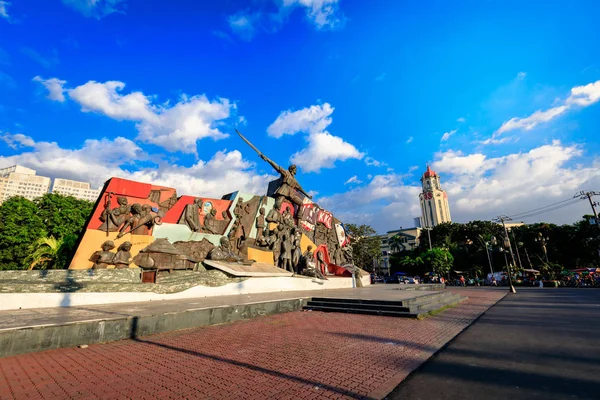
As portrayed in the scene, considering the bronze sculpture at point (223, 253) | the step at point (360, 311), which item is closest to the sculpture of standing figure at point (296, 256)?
the bronze sculpture at point (223, 253)

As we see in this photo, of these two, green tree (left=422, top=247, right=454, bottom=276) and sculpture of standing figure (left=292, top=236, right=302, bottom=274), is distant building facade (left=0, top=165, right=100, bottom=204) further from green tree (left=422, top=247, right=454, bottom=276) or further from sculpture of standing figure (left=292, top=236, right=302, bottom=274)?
green tree (left=422, top=247, right=454, bottom=276)

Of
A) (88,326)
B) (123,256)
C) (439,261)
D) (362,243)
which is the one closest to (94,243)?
(123,256)

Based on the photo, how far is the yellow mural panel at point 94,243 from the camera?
1216 centimetres

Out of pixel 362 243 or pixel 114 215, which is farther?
pixel 362 243

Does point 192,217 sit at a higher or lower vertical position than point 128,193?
lower

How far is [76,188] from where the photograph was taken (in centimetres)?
8531

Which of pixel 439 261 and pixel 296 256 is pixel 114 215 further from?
pixel 439 261

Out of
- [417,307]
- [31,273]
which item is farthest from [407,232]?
[31,273]

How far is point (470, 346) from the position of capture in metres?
5.75

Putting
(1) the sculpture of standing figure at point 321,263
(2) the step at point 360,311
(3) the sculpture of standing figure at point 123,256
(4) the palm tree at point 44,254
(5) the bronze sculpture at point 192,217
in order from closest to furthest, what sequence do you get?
1. (2) the step at point 360,311
2. (3) the sculpture of standing figure at point 123,256
3. (5) the bronze sculpture at point 192,217
4. (4) the palm tree at point 44,254
5. (1) the sculpture of standing figure at point 321,263

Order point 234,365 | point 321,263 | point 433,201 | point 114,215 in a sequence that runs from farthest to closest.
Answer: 1. point 433,201
2. point 321,263
3. point 114,215
4. point 234,365

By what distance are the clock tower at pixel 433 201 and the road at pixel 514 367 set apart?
106m

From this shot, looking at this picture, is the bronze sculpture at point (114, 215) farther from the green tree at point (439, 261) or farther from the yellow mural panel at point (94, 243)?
the green tree at point (439, 261)

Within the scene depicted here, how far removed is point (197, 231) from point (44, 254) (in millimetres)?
15862
